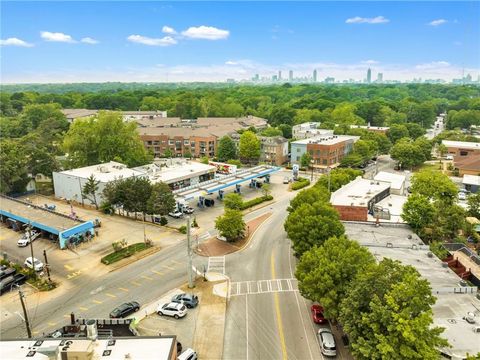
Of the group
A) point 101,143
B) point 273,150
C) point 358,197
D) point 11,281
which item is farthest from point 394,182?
point 11,281

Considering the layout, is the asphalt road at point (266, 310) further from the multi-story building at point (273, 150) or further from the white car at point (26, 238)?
the multi-story building at point (273, 150)

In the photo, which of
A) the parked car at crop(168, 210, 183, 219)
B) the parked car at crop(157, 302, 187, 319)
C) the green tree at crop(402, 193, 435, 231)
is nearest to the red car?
the parked car at crop(157, 302, 187, 319)

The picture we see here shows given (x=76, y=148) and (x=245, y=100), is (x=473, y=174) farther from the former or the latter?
(x=245, y=100)

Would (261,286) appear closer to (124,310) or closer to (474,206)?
(124,310)

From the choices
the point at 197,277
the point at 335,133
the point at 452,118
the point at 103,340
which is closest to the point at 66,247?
the point at 197,277

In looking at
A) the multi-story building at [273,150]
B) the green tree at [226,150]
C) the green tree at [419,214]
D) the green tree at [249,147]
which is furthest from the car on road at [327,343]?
the multi-story building at [273,150]
